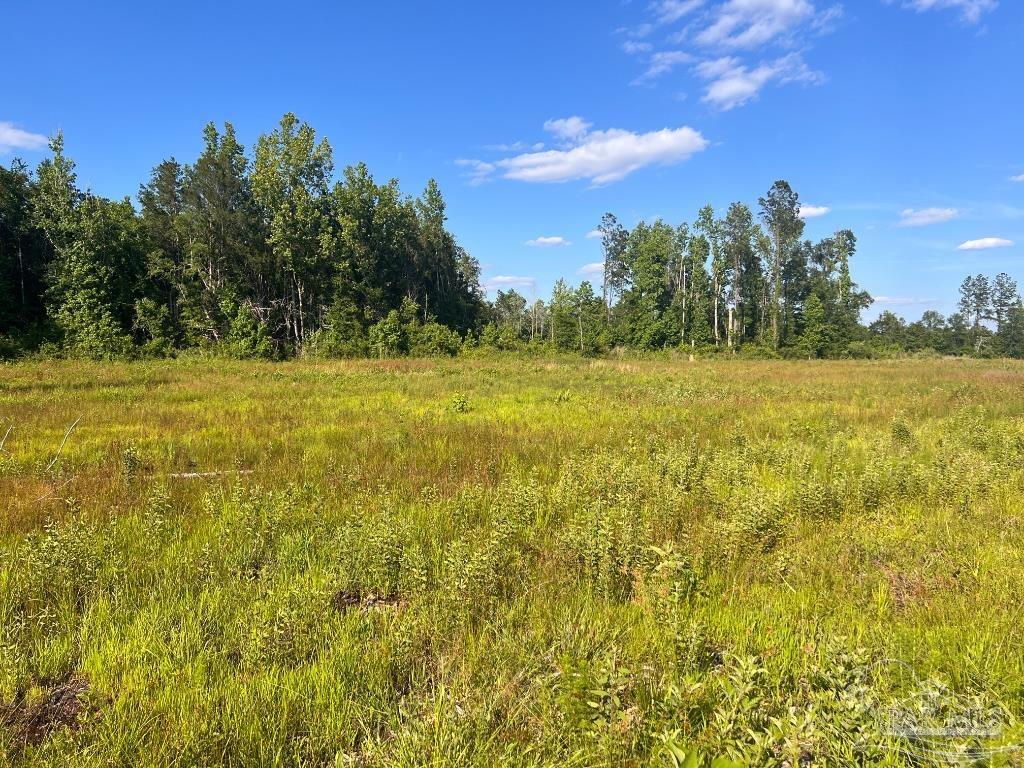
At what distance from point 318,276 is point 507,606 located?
47.2 meters

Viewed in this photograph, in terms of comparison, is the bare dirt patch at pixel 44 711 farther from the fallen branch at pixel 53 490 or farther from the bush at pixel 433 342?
the bush at pixel 433 342

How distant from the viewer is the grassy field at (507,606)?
2.46 meters

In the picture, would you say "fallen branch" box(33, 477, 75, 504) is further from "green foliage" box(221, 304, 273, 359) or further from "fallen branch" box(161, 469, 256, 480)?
"green foliage" box(221, 304, 273, 359)

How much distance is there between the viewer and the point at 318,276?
150ft

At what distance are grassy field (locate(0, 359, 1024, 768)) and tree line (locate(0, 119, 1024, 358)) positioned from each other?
33767 mm

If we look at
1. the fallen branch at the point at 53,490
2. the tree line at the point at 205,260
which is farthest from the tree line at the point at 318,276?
the fallen branch at the point at 53,490

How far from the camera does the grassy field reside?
2.46 meters

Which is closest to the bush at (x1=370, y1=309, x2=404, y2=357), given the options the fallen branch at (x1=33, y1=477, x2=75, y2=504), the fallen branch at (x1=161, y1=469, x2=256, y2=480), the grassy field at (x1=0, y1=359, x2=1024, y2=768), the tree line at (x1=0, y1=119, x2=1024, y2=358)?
the tree line at (x1=0, y1=119, x2=1024, y2=358)

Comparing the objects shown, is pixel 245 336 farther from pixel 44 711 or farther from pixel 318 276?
pixel 44 711

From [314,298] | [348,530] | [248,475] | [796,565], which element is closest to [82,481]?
[248,475]

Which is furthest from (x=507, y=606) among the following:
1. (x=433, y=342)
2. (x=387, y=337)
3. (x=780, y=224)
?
(x=780, y=224)

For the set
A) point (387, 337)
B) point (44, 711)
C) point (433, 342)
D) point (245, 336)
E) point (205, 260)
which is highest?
point (205, 260)

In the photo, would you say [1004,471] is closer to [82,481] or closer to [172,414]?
[82,481]

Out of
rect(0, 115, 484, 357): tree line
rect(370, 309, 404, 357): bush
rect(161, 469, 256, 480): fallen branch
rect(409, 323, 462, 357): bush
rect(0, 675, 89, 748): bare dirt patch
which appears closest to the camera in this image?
rect(0, 675, 89, 748): bare dirt patch
